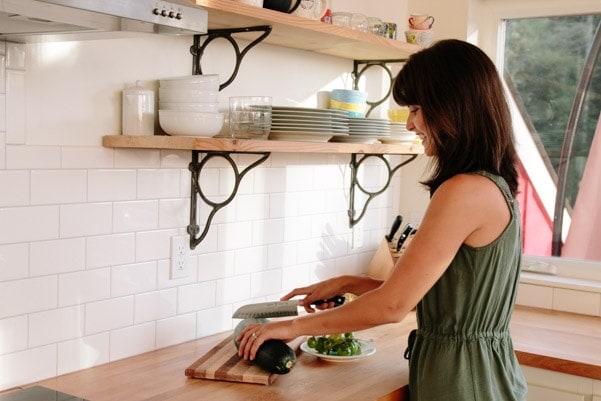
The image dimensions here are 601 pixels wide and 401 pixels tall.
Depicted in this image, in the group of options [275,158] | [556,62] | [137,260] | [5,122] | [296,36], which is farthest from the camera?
[556,62]

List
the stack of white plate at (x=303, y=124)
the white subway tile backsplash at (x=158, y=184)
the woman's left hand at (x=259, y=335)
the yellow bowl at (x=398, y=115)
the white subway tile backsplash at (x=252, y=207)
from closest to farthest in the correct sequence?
the woman's left hand at (x=259, y=335) → the white subway tile backsplash at (x=158, y=184) → the stack of white plate at (x=303, y=124) → the white subway tile backsplash at (x=252, y=207) → the yellow bowl at (x=398, y=115)

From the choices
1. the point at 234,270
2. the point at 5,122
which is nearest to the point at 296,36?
the point at 234,270

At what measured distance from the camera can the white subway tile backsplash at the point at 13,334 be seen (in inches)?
71.7

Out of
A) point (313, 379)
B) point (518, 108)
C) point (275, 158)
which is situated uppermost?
point (518, 108)

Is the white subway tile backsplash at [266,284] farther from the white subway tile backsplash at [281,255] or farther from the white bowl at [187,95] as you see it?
the white bowl at [187,95]

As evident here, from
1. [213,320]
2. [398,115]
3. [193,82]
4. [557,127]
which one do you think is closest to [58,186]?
[193,82]

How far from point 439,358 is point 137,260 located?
2.79 ft

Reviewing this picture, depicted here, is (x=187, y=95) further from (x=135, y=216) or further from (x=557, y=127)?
(x=557, y=127)

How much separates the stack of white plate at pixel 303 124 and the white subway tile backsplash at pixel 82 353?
29.1 inches

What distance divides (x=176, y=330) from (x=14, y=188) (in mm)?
685

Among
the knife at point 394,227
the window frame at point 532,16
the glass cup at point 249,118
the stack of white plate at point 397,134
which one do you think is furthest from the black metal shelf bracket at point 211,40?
the window frame at point 532,16

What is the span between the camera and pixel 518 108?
313 cm

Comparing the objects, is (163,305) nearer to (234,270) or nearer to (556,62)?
(234,270)

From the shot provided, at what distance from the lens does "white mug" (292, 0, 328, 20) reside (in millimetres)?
2219
